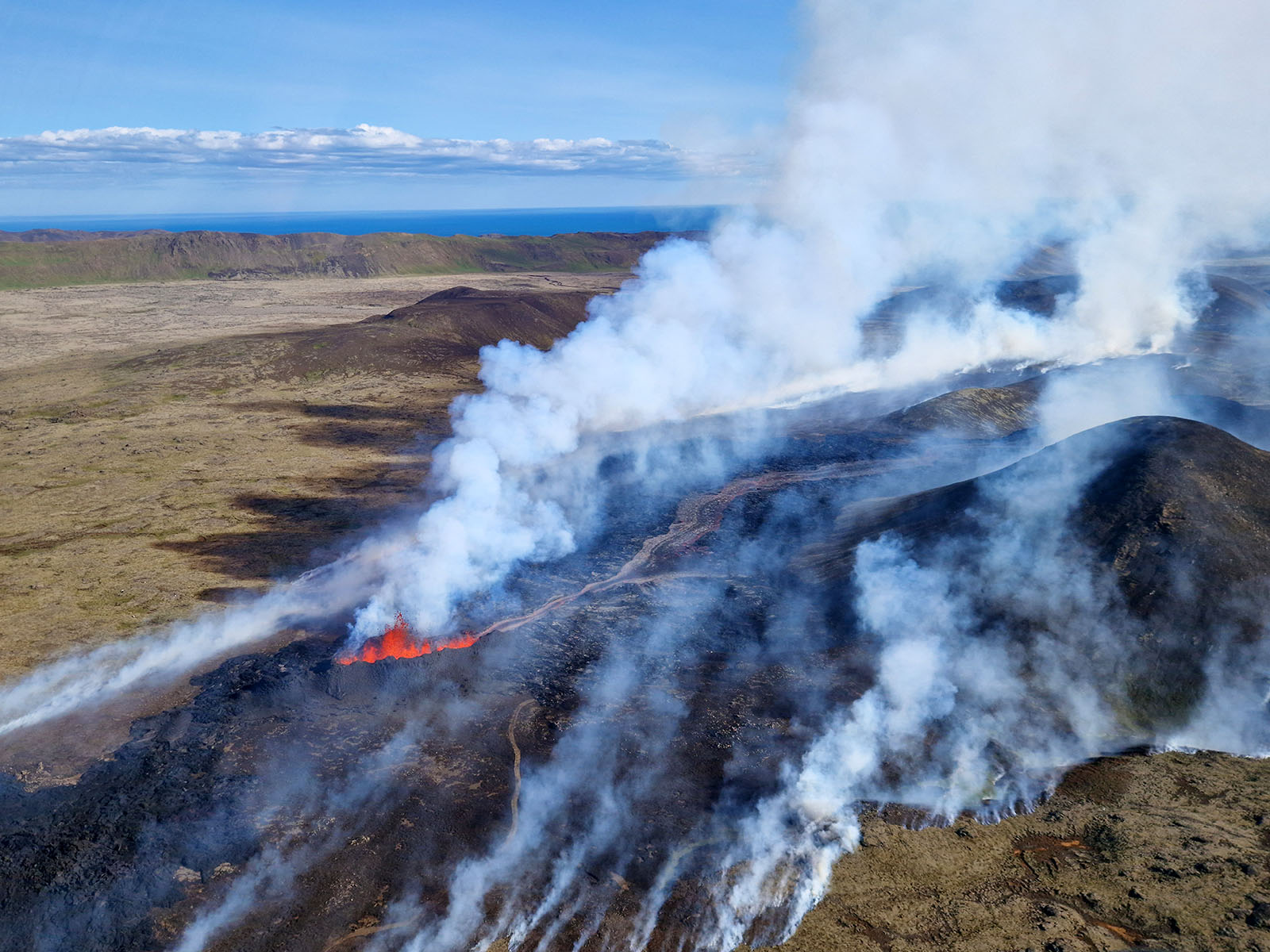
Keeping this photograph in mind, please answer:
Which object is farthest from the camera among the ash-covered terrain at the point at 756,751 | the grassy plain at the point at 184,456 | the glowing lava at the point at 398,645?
the grassy plain at the point at 184,456

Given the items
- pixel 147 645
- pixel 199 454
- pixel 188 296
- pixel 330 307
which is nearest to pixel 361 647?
pixel 147 645

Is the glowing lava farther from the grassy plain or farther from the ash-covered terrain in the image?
the grassy plain

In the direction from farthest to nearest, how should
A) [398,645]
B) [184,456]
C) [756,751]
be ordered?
[184,456]
[398,645]
[756,751]

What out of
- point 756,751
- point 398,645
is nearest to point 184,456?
point 398,645

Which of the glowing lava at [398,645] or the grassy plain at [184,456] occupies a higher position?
the grassy plain at [184,456]

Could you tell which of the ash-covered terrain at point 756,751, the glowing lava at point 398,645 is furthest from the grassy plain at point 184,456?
the ash-covered terrain at point 756,751

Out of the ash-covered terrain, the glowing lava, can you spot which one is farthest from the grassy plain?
the ash-covered terrain

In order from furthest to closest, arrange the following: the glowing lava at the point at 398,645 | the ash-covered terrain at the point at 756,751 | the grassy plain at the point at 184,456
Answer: the grassy plain at the point at 184,456 < the glowing lava at the point at 398,645 < the ash-covered terrain at the point at 756,751

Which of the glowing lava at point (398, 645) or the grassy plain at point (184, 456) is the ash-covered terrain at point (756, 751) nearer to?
the glowing lava at point (398, 645)

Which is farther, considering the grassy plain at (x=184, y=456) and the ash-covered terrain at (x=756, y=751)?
the grassy plain at (x=184, y=456)

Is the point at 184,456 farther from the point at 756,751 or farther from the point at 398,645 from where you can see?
the point at 756,751
